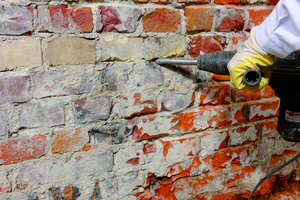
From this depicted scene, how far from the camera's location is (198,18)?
0.80 m

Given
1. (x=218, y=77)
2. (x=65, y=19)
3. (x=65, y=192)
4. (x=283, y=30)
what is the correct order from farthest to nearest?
(x=218, y=77), (x=65, y=192), (x=65, y=19), (x=283, y=30)

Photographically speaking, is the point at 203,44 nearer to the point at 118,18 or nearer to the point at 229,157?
the point at 118,18

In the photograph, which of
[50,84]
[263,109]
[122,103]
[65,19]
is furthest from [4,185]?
[263,109]

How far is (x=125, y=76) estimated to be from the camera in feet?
2.51

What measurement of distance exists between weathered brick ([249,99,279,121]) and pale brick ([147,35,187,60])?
418mm

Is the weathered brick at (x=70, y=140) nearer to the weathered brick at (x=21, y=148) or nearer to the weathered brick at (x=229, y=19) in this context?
the weathered brick at (x=21, y=148)

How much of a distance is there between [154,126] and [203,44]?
1.20ft

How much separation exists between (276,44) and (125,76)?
468 mm

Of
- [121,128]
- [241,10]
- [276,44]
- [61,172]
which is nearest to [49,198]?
[61,172]

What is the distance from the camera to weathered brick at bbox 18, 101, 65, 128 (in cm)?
69

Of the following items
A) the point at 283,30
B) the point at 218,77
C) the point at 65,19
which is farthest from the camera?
the point at 218,77

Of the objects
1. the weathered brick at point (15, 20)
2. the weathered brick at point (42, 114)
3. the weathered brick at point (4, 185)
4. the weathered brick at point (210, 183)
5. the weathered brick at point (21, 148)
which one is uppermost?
the weathered brick at point (15, 20)


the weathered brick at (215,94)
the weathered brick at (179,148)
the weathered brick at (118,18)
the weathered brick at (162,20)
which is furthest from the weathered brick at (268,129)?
the weathered brick at (118,18)

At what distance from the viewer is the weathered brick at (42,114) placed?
686mm
